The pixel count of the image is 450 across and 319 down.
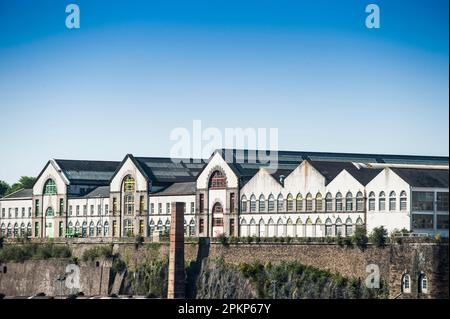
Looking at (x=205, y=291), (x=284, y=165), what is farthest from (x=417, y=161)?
(x=205, y=291)

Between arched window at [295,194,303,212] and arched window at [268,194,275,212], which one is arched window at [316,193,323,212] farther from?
arched window at [268,194,275,212]

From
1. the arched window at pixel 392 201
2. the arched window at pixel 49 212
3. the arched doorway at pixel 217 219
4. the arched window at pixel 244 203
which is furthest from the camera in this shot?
the arched window at pixel 49 212

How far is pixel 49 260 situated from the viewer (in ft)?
415

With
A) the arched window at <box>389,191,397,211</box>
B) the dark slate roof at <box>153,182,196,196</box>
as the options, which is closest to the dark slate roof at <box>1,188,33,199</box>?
the dark slate roof at <box>153,182,196,196</box>

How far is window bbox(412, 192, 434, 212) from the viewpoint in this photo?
93.7 meters

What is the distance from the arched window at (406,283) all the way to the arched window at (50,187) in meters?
55.3

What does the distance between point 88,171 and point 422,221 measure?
5234 cm

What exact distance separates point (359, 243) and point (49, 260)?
39.9 m

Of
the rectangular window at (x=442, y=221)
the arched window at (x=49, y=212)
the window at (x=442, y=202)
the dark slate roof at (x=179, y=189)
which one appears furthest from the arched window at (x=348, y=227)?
the arched window at (x=49, y=212)

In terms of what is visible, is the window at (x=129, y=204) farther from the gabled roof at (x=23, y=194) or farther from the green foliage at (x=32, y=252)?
the gabled roof at (x=23, y=194)

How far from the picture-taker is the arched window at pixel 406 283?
8950 cm

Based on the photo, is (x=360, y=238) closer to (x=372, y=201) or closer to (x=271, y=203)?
(x=372, y=201)

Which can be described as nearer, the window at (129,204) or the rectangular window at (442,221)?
the rectangular window at (442,221)
